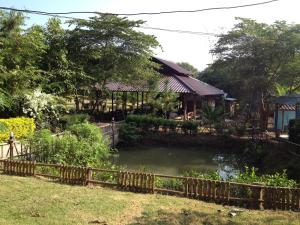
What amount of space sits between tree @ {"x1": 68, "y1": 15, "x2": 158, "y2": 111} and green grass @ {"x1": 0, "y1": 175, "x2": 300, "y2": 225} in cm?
1939

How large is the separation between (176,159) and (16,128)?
10.2 meters

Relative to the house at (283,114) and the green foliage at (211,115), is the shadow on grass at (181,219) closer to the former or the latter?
the house at (283,114)

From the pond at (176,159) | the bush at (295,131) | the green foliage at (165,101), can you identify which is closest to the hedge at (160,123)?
the pond at (176,159)

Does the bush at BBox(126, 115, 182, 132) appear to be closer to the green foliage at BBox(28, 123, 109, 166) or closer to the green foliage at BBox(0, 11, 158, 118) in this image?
the green foliage at BBox(0, 11, 158, 118)

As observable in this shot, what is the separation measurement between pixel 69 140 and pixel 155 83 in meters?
17.0

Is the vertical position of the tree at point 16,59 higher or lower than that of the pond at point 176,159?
higher

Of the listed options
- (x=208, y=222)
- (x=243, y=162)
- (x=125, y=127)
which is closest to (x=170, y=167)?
(x=243, y=162)

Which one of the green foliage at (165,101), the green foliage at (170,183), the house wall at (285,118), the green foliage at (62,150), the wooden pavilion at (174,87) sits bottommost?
the green foliage at (170,183)

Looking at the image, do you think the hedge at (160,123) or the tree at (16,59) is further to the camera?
the hedge at (160,123)

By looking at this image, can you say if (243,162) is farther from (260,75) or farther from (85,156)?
(85,156)

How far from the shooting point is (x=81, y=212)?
10172 millimetres

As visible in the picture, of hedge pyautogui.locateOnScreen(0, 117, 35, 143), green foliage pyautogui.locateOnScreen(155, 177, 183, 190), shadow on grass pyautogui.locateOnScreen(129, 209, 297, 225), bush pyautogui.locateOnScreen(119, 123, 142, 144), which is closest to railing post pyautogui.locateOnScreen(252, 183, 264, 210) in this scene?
shadow on grass pyautogui.locateOnScreen(129, 209, 297, 225)

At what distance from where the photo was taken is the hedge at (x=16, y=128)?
19092mm

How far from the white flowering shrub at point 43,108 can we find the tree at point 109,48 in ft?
19.3
